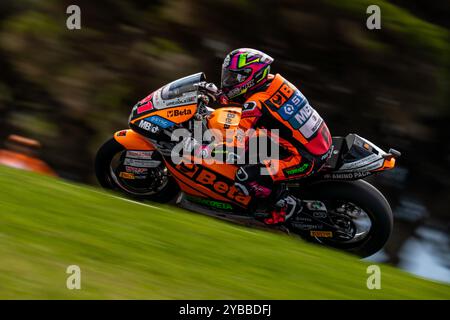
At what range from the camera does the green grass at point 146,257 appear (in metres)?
5.73

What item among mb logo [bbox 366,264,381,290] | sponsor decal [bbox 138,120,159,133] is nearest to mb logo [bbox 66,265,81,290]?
mb logo [bbox 366,264,381,290]

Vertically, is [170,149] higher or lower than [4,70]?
lower

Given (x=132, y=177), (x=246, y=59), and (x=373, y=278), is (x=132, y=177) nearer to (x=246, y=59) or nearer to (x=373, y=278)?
(x=246, y=59)

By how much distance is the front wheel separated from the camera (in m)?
8.48

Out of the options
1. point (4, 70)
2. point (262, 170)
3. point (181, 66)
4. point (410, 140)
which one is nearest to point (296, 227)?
point (262, 170)

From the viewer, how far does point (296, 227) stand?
9047mm

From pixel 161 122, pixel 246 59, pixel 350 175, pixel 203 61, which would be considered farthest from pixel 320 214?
pixel 203 61

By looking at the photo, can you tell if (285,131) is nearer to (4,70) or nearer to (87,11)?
(87,11)

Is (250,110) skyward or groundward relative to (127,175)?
skyward

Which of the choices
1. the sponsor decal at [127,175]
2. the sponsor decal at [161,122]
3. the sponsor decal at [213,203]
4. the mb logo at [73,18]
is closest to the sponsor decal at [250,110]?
the sponsor decal at [161,122]

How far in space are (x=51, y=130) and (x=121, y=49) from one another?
2.11 meters

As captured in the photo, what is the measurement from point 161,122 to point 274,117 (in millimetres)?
1329

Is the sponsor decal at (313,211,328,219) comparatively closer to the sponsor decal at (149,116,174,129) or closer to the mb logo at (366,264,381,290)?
the mb logo at (366,264,381,290)

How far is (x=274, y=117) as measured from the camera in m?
8.36
